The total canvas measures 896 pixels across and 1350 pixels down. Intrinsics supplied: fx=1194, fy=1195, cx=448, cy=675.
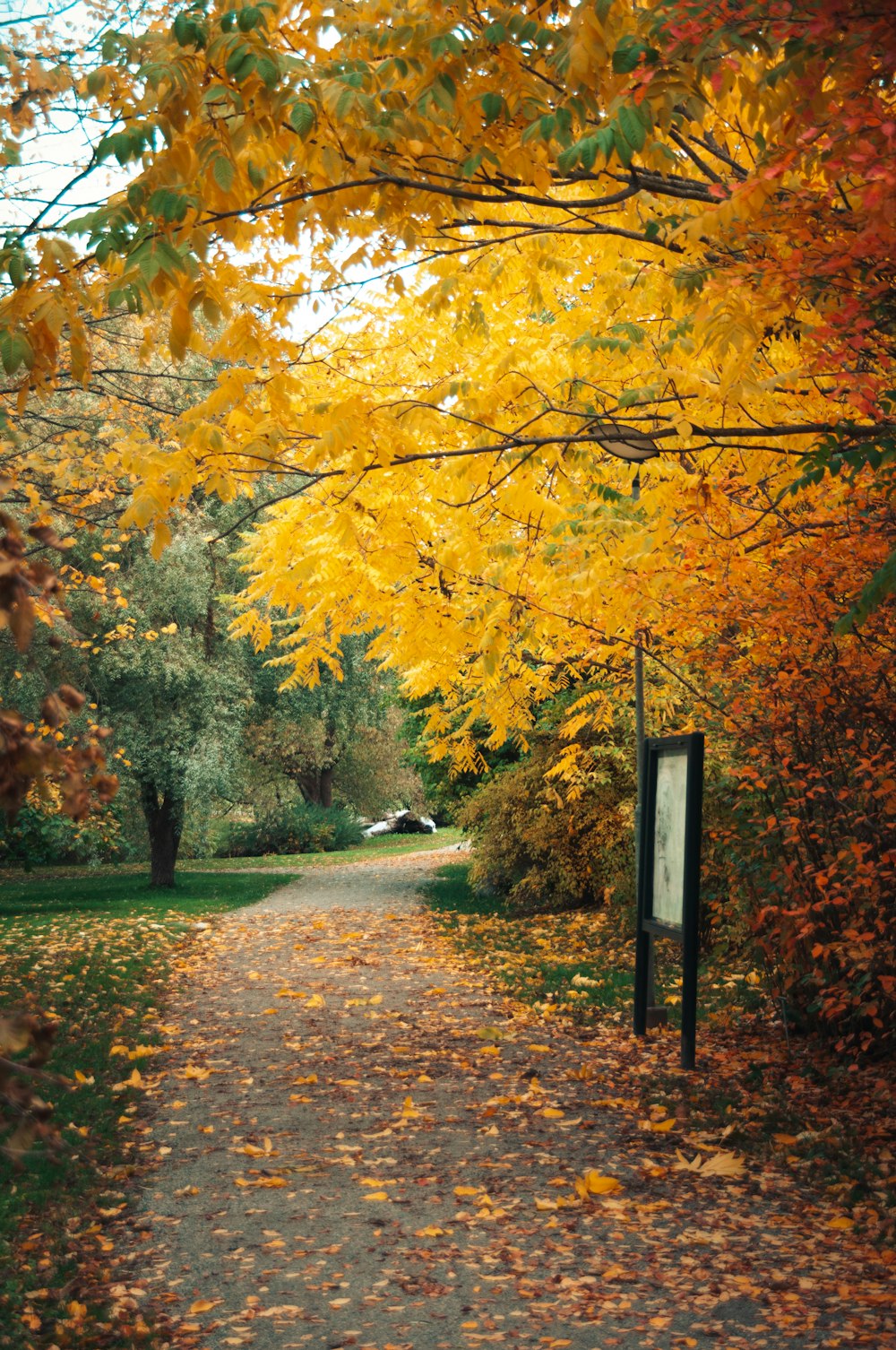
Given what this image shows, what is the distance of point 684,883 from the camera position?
7.07 metres

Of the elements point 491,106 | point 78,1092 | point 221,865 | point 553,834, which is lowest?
point 221,865

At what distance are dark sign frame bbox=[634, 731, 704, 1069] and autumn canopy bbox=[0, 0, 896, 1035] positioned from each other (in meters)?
0.42

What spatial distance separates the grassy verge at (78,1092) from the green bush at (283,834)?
15237mm

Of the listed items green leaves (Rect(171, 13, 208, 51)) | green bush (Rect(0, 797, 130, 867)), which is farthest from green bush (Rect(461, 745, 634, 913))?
green leaves (Rect(171, 13, 208, 51))

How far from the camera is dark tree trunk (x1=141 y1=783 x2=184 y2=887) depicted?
22.2 metres

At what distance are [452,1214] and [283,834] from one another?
30554 mm

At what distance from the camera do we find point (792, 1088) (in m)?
6.65

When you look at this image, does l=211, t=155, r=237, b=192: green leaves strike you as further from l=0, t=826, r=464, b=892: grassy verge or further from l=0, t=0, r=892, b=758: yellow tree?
l=0, t=826, r=464, b=892: grassy verge

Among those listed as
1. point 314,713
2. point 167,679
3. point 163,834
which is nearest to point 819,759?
point 167,679

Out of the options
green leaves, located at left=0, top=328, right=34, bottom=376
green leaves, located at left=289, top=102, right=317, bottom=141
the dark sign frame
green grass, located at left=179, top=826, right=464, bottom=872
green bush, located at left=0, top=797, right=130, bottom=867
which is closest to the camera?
green leaves, located at left=0, top=328, right=34, bottom=376

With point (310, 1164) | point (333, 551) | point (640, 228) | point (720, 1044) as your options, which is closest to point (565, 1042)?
point (720, 1044)

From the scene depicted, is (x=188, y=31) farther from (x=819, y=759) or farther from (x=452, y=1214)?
(x=819, y=759)

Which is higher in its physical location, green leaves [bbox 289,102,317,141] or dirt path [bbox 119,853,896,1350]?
green leaves [bbox 289,102,317,141]

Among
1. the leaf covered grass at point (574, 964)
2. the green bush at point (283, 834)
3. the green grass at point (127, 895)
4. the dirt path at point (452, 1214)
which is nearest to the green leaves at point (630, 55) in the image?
the dirt path at point (452, 1214)
